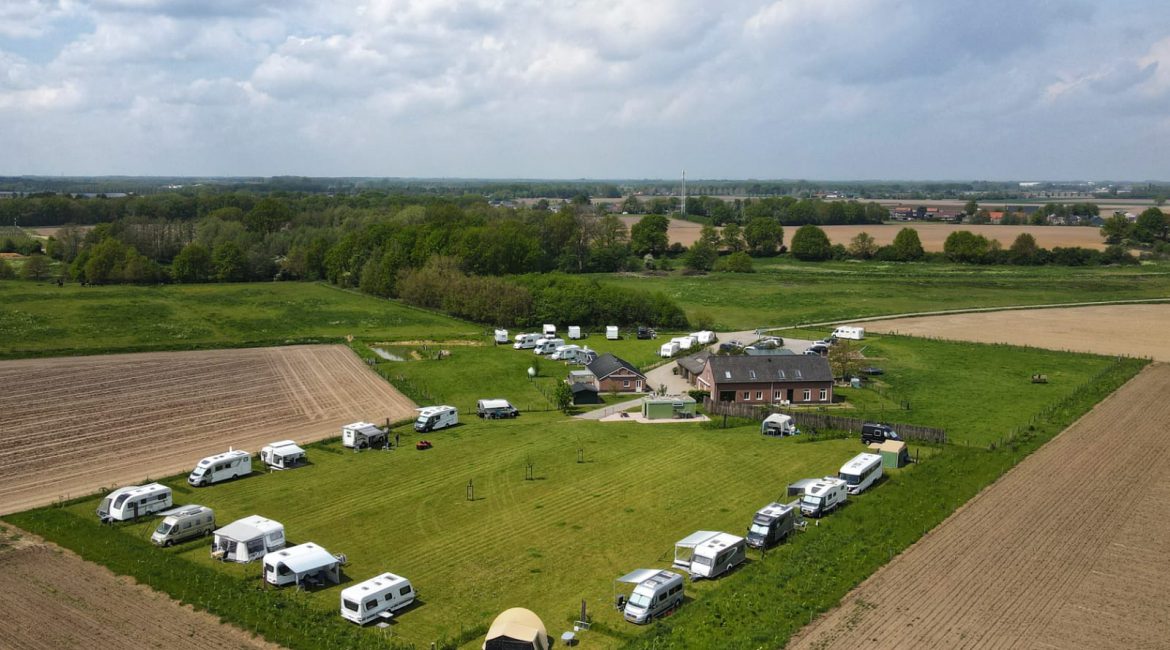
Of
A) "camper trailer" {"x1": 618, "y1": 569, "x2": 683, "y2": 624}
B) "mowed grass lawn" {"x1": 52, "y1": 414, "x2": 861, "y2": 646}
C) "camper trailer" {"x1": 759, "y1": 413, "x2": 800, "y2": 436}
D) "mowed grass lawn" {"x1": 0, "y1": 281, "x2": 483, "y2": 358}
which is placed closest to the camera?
"camper trailer" {"x1": 618, "y1": 569, "x2": 683, "y2": 624}

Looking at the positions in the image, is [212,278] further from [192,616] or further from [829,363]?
[192,616]

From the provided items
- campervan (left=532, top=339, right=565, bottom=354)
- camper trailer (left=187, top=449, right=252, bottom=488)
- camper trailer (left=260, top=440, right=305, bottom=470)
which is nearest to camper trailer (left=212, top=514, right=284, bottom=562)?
camper trailer (left=187, top=449, right=252, bottom=488)

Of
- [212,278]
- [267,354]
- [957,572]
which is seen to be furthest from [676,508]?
[212,278]

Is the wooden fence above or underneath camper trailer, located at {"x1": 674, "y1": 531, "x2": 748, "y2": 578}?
underneath

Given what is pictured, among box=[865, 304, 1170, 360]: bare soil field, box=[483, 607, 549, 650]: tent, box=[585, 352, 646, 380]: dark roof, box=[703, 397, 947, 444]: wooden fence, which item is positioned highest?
box=[483, 607, 549, 650]: tent

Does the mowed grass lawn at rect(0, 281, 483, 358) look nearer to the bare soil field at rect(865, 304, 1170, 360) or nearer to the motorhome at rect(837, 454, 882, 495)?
the bare soil field at rect(865, 304, 1170, 360)

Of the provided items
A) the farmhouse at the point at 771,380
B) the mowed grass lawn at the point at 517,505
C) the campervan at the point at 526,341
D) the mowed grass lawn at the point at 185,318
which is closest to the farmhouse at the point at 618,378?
the farmhouse at the point at 771,380
